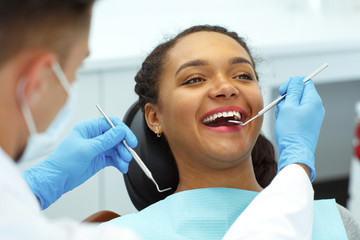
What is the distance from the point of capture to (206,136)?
56.3 inches

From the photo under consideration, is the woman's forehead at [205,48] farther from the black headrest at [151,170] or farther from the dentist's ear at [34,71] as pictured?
the dentist's ear at [34,71]

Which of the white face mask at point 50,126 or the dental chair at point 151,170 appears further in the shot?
the dental chair at point 151,170

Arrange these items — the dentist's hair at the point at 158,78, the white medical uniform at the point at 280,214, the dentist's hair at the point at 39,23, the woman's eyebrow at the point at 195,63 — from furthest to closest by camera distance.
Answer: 1. the dentist's hair at the point at 158,78
2. the woman's eyebrow at the point at 195,63
3. the white medical uniform at the point at 280,214
4. the dentist's hair at the point at 39,23

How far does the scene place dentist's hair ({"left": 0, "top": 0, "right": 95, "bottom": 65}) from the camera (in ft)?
2.50

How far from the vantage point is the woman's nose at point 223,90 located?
4.63 ft

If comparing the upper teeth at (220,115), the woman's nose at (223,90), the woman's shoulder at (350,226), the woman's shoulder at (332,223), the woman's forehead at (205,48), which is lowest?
the woman's shoulder at (350,226)

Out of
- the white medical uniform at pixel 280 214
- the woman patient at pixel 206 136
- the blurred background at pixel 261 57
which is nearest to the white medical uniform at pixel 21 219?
the white medical uniform at pixel 280 214

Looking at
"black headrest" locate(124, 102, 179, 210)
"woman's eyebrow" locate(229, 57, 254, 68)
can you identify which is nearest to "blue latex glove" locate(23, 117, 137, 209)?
"black headrest" locate(124, 102, 179, 210)

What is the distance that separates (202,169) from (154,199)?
23 centimetres

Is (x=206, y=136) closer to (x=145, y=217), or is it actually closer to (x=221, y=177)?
(x=221, y=177)

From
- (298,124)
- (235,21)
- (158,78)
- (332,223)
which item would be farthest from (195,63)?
(235,21)

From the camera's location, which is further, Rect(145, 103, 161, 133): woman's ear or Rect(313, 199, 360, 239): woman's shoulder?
Rect(145, 103, 161, 133): woman's ear

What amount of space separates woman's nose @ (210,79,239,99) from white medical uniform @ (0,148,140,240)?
24.7 inches

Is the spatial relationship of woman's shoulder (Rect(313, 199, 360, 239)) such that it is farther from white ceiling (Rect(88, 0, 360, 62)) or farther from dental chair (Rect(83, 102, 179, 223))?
white ceiling (Rect(88, 0, 360, 62))
